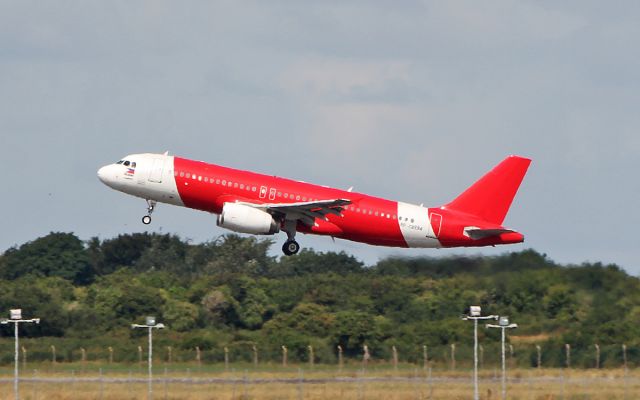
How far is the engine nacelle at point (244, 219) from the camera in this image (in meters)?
67.8

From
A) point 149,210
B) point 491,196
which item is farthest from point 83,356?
point 491,196

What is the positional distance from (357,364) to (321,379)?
5.71 m

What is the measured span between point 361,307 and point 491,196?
15.2 m

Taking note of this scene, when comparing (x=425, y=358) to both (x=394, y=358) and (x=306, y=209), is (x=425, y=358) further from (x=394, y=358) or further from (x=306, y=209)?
(x=306, y=209)

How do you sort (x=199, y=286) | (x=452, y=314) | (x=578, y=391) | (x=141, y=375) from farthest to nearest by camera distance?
(x=199, y=286), (x=452, y=314), (x=141, y=375), (x=578, y=391)

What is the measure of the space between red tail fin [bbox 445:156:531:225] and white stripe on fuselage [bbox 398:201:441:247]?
210 cm

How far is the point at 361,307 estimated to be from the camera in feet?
283

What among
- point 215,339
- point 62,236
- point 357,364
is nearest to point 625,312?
point 357,364

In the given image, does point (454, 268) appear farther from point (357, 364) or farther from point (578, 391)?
point (578, 391)

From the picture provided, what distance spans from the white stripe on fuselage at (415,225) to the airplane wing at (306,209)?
3.14 metres

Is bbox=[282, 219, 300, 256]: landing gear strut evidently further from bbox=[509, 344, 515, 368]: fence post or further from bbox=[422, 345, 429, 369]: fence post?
bbox=[509, 344, 515, 368]: fence post

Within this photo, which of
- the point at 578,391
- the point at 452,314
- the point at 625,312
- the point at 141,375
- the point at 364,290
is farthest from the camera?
the point at 364,290

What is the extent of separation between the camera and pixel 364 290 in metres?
88.4

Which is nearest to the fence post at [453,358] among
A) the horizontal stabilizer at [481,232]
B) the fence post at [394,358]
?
the fence post at [394,358]
